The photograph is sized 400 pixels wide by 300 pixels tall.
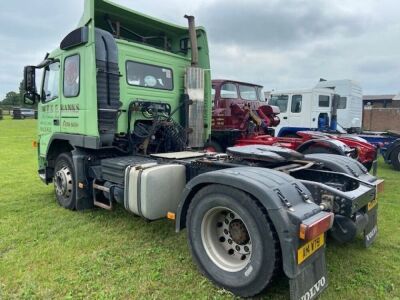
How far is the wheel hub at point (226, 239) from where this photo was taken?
10.3ft

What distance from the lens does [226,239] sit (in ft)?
10.9

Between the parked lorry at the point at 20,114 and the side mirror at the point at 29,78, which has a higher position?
the side mirror at the point at 29,78

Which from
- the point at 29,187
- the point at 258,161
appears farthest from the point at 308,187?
the point at 29,187

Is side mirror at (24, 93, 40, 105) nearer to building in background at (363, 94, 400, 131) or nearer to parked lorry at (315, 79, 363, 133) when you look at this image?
parked lorry at (315, 79, 363, 133)

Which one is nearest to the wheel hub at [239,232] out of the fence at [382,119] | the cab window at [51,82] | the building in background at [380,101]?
the cab window at [51,82]

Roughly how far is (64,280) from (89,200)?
6.97ft

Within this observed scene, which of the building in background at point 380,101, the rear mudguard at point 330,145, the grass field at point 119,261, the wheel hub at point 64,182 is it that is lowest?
the grass field at point 119,261

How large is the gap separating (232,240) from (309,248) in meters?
0.74

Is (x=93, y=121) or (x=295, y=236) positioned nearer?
(x=295, y=236)

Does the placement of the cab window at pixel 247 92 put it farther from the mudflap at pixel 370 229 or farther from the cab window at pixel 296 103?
the mudflap at pixel 370 229

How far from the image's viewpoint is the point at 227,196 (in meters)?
3.05

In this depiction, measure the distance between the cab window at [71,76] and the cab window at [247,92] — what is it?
5.65 m

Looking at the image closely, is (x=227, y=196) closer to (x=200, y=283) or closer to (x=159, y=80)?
(x=200, y=283)

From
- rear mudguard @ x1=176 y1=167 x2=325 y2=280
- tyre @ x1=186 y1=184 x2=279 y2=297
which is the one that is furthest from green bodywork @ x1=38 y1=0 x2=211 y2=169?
rear mudguard @ x1=176 y1=167 x2=325 y2=280
